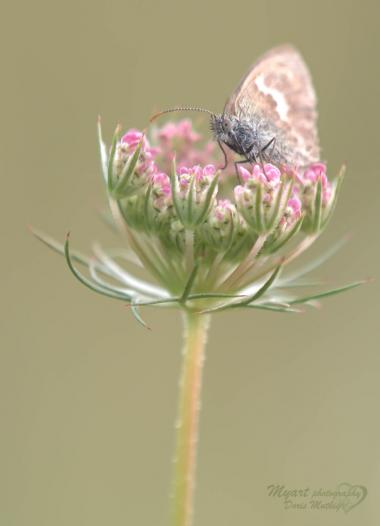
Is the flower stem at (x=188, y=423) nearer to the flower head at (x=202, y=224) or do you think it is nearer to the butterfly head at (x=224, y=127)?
the flower head at (x=202, y=224)

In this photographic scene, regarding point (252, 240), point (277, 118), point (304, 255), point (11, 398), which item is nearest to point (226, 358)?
point (304, 255)

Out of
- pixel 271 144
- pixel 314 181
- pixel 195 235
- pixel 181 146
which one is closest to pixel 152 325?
pixel 181 146

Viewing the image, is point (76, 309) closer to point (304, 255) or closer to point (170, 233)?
point (304, 255)

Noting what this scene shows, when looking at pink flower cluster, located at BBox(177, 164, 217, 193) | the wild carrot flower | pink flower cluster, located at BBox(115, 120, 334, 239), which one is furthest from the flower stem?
pink flower cluster, located at BBox(177, 164, 217, 193)

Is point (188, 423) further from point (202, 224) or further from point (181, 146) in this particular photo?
point (181, 146)

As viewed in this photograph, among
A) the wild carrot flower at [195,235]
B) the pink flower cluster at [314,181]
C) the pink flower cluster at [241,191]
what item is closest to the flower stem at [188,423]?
the wild carrot flower at [195,235]

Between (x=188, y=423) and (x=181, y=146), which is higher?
(x=181, y=146)

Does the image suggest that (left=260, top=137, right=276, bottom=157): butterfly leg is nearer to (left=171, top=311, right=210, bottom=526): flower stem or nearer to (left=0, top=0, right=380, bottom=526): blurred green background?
(left=171, top=311, right=210, bottom=526): flower stem
